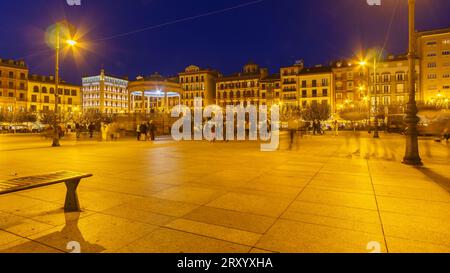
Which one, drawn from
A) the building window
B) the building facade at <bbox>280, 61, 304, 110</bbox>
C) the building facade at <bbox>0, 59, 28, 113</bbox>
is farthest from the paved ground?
the building facade at <bbox>0, 59, 28, 113</bbox>

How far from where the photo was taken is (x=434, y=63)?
70.4 m

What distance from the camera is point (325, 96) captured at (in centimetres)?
7619

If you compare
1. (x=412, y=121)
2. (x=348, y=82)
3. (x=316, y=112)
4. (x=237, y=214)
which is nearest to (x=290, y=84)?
(x=348, y=82)

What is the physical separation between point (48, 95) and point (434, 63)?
98.2 metres

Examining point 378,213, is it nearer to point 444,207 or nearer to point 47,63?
point 444,207

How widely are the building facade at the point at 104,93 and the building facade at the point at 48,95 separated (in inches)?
315

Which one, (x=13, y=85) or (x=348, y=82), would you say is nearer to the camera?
(x=348, y=82)

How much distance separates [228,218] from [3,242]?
2676 millimetres

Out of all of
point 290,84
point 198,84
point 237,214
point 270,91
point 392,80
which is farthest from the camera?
point 198,84

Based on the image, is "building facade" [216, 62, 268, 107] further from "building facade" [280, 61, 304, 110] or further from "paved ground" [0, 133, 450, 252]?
"paved ground" [0, 133, 450, 252]

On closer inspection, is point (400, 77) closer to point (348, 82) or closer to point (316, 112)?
point (348, 82)

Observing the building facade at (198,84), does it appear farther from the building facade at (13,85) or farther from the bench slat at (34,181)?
the bench slat at (34,181)

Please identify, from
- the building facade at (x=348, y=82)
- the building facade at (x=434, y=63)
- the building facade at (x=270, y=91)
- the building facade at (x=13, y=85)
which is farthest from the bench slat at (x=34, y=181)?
the building facade at (x=13, y=85)

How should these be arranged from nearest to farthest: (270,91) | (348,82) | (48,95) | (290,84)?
1. (348,82)
2. (290,84)
3. (270,91)
4. (48,95)
